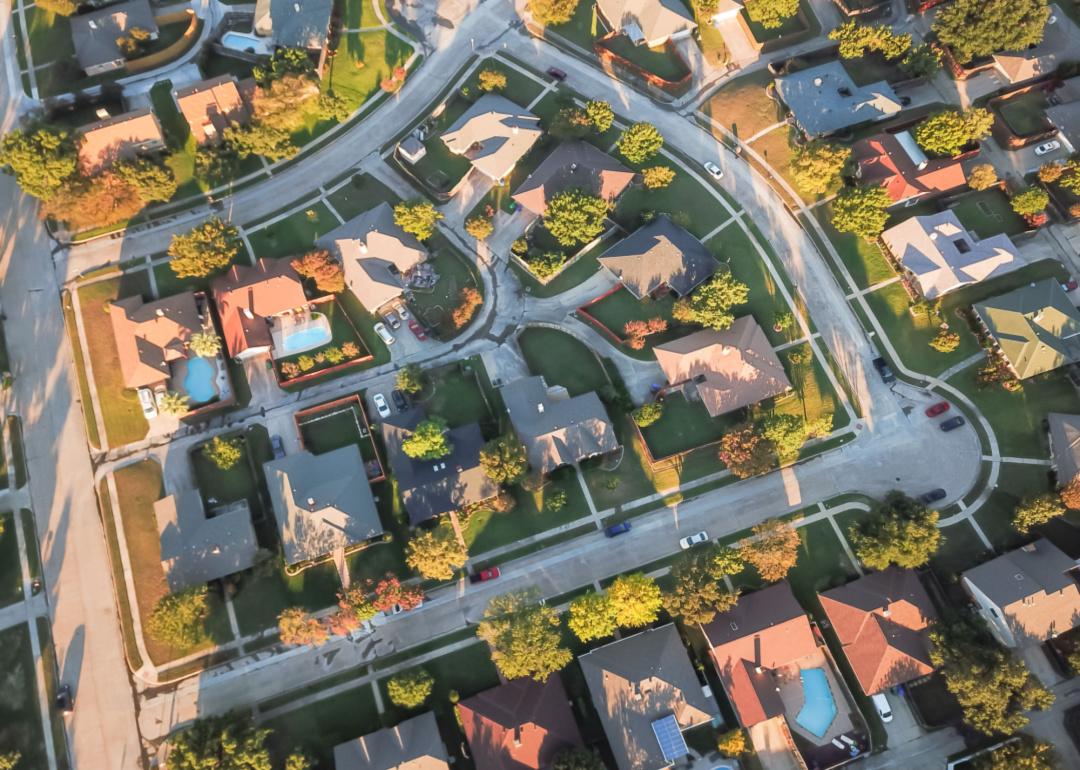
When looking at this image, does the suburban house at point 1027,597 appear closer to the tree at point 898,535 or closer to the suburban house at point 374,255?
the tree at point 898,535

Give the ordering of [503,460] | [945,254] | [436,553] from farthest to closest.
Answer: [945,254], [503,460], [436,553]

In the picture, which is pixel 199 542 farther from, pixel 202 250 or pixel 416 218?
pixel 416 218

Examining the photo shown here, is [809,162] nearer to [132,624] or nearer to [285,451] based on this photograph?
[285,451]

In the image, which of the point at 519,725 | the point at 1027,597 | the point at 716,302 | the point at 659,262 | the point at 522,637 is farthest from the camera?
the point at 659,262

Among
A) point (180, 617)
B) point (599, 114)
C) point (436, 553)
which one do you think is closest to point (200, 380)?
point (180, 617)

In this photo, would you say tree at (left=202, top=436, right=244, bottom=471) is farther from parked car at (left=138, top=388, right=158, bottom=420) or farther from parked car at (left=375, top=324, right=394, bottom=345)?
parked car at (left=375, top=324, right=394, bottom=345)

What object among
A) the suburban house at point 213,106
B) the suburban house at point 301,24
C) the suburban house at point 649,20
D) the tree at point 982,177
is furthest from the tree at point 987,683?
the suburban house at point 301,24

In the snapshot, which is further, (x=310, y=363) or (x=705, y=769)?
(x=310, y=363)

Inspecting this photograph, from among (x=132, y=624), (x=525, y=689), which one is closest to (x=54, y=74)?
(x=132, y=624)
